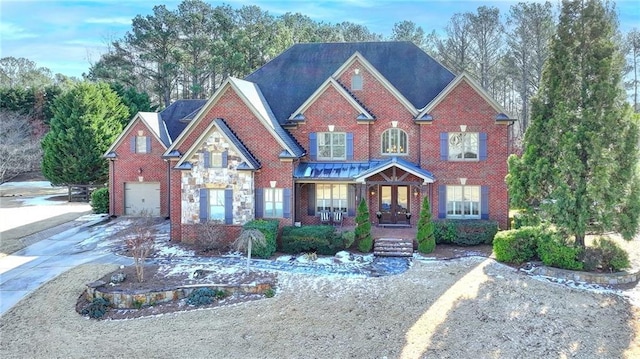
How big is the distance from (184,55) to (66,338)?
1506 inches

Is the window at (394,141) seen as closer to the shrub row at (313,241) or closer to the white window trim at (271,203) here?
the shrub row at (313,241)

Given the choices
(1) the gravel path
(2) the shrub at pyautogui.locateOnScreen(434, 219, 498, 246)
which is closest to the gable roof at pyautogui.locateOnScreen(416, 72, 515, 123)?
(2) the shrub at pyautogui.locateOnScreen(434, 219, 498, 246)

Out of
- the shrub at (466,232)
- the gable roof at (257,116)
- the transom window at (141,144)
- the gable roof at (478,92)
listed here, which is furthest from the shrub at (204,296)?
the transom window at (141,144)

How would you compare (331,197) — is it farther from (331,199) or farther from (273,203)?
(273,203)

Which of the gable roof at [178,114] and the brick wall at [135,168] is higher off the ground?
the gable roof at [178,114]

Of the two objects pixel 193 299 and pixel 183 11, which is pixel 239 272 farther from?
pixel 183 11

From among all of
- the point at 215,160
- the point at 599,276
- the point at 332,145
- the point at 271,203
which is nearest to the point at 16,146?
the point at 215,160

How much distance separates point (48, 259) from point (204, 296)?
8.53 meters

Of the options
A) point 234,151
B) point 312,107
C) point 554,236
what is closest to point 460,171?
point 554,236

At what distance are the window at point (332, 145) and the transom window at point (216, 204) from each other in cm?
488

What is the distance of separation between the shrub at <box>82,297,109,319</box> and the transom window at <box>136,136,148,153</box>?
46.9 ft

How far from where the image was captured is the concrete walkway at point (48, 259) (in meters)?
14.3

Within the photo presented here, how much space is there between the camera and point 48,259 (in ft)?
57.0

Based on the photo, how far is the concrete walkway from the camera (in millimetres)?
14328
